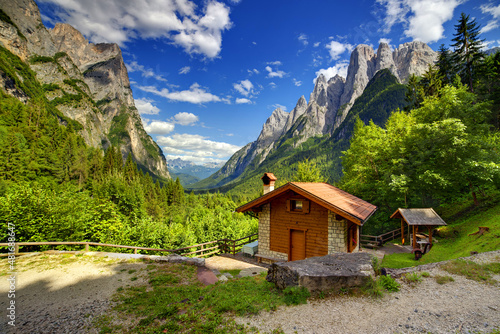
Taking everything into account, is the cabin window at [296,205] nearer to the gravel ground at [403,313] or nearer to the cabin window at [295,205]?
the cabin window at [295,205]

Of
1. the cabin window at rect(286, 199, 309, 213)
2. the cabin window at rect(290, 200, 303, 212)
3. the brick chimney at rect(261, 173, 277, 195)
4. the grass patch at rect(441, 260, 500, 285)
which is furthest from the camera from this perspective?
the brick chimney at rect(261, 173, 277, 195)

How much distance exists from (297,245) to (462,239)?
1032 centimetres

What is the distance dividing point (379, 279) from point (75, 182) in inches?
2567

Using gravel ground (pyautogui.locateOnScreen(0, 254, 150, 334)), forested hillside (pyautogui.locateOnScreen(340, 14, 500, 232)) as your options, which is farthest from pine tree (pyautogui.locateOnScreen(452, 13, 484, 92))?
gravel ground (pyautogui.locateOnScreen(0, 254, 150, 334))

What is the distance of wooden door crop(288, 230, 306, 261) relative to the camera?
1255 cm

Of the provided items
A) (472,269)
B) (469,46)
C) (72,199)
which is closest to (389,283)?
(472,269)

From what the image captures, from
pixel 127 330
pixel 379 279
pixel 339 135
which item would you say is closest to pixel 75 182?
pixel 127 330

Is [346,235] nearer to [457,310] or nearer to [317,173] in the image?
[457,310]

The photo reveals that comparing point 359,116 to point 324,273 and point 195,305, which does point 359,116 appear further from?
point 195,305

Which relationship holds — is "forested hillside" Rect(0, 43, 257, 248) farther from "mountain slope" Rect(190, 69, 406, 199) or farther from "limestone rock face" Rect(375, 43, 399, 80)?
"limestone rock face" Rect(375, 43, 399, 80)

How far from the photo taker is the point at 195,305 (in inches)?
238

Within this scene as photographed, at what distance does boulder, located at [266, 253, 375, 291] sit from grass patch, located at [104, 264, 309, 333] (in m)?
0.29

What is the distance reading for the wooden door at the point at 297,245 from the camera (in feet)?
41.2

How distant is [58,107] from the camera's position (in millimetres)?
112375
